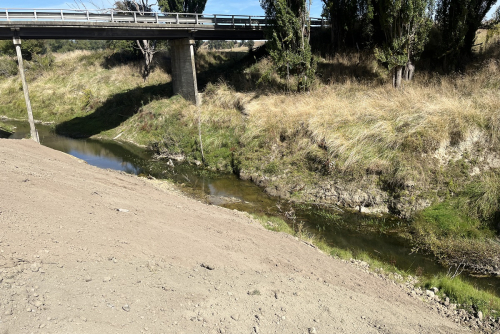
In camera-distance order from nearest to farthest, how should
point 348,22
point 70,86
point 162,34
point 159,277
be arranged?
point 159,277 → point 162,34 → point 348,22 → point 70,86

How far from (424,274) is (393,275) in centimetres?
109

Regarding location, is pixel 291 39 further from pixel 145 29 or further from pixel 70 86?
pixel 70 86

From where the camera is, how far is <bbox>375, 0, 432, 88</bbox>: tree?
17.9 meters

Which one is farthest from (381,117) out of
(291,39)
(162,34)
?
(162,34)

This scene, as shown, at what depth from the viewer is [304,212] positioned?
14.0m

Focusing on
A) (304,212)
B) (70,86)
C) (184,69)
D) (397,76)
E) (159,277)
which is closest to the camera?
(159,277)

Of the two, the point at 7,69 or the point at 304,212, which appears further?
the point at 7,69

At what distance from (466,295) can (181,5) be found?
37323mm

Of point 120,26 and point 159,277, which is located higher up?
point 120,26

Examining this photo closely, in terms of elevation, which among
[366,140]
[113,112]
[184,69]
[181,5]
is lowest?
[113,112]

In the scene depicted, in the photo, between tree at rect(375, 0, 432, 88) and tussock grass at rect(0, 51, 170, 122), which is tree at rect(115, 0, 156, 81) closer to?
tussock grass at rect(0, 51, 170, 122)

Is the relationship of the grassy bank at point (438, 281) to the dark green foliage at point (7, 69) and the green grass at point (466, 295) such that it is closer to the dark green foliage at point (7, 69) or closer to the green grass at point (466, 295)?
the green grass at point (466, 295)

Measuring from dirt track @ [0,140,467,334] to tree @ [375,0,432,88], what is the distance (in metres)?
13.8

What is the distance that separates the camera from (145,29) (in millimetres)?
22547
